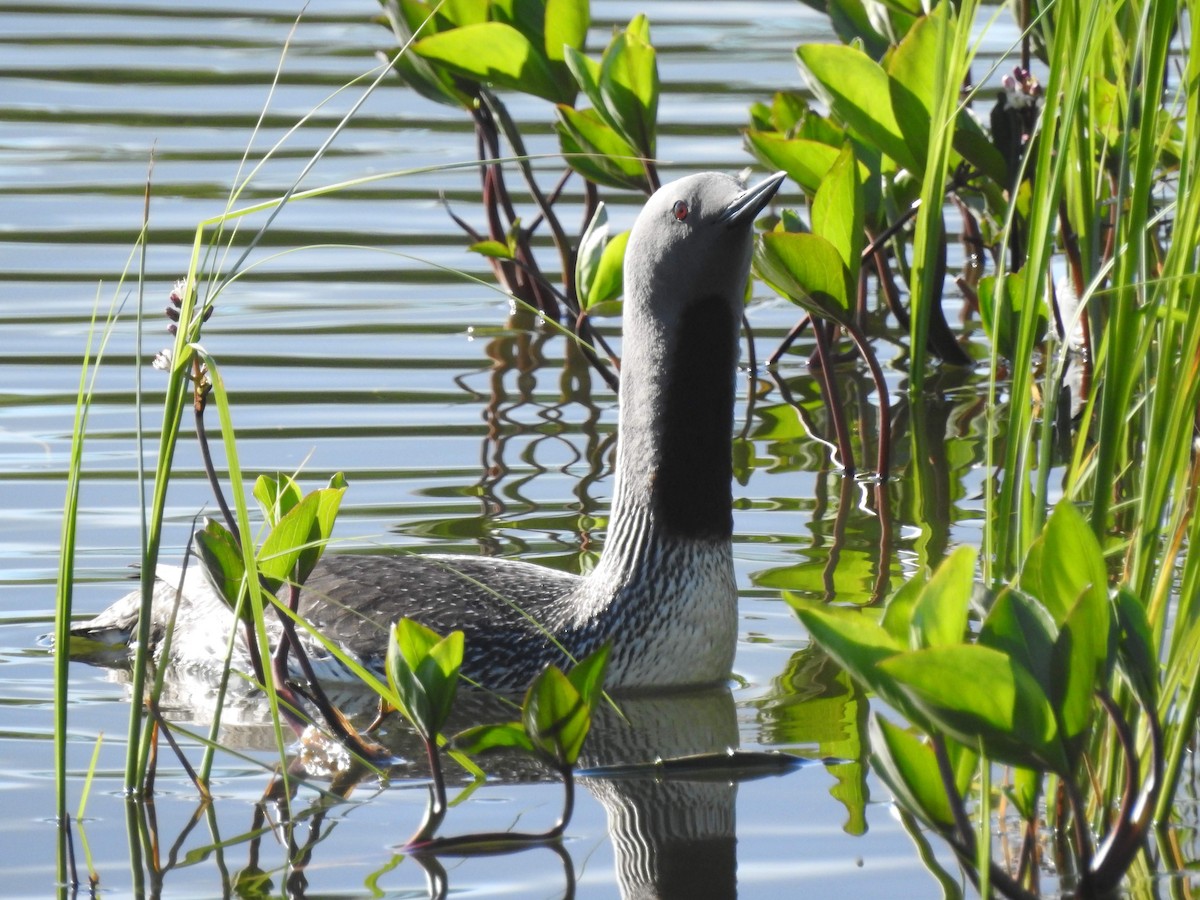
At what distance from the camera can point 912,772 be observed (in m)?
2.98

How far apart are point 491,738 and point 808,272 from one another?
7.41 feet

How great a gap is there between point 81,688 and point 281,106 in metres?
6.56

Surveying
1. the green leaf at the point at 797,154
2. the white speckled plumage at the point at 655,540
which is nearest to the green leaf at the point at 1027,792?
the white speckled plumage at the point at 655,540

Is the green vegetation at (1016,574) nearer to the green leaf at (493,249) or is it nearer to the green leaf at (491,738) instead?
the green leaf at (491,738)

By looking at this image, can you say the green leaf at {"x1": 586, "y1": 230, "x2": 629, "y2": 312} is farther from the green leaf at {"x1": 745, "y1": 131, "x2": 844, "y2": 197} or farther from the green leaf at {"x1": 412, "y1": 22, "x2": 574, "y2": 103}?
the green leaf at {"x1": 412, "y1": 22, "x2": 574, "y2": 103}

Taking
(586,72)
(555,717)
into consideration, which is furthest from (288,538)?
(586,72)

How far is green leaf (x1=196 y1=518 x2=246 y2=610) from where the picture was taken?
392 cm

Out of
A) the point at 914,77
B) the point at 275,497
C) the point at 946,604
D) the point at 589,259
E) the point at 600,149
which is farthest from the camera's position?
the point at 600,149

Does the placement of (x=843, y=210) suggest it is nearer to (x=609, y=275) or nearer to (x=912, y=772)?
(x=609, y=275)

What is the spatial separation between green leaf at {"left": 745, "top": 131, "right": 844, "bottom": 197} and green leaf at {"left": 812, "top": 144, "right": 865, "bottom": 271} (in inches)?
10.1

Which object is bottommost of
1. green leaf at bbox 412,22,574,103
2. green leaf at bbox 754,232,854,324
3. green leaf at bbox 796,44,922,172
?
green leaf at bbox 754,232,854,324

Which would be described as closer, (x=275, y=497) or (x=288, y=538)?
(x=288, y=538)

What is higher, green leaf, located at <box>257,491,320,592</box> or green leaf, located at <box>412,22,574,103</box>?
green leaf, located at <box>412,22,574,103</box>

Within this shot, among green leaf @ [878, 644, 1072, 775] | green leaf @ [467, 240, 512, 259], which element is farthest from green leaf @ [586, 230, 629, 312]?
green leaf @ [878, 644, 1072, 775]
